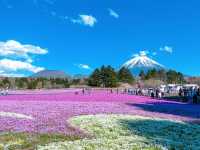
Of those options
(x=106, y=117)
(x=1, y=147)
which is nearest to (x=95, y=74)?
(x=106, y=117)

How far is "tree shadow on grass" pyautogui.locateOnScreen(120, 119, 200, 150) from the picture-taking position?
24.1m

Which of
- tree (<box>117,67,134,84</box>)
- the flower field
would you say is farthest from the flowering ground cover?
tree (<box>117,67,134,84</box>)

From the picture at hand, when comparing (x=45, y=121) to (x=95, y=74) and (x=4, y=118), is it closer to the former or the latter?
(x=4, y=118)

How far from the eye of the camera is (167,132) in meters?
28.6

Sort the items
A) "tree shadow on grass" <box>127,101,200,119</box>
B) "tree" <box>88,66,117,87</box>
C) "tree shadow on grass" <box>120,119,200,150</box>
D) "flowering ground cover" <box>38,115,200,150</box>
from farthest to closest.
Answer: "tree" <box>88,66,117,87</box> → "tree shadow on grass" <box>127,101,200,119</box> → "tree shadow on grass" <box>120,119,200,150</box> → "flowering ground cover" <box>38,115,200,150</box>

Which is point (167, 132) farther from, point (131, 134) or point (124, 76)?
point (124, 76)

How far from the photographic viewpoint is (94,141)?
76.5 feet

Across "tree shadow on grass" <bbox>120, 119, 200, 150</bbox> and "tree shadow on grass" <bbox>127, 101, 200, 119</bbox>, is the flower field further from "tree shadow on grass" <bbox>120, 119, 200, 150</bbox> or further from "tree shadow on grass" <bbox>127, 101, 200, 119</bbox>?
"tree shadow on grass" <bbox>127, 101, 200, 119</bbox>

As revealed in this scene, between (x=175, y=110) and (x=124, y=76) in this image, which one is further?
(x=124, y=76)

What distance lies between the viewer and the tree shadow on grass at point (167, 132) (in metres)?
24.1

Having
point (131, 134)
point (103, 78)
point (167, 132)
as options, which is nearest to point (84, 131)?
point (131, 134)

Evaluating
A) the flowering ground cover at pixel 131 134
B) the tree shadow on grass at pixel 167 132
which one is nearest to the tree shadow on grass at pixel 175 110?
the flowering ground cover at pixel 131 134

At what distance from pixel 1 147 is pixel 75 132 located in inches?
205

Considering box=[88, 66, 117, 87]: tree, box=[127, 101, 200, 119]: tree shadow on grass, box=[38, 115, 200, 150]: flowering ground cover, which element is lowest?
box=[38, 115, 200, 150]: flowering ground cover
